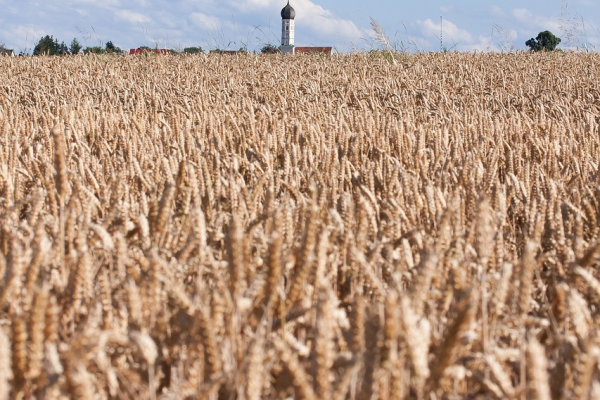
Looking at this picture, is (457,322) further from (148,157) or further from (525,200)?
(148,157)

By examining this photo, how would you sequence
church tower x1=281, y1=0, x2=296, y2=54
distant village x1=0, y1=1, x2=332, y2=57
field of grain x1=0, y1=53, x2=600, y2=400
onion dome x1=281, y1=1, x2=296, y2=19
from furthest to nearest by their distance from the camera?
onion dome x1=281, y1=1, x2=296, y2=19
church tower x1=281, y1=0, x2=296, y2=54
distant village x1=0, y1=1, x2=332, y2=57
field of grain x1=0, y1=53, x2=600, y2=400

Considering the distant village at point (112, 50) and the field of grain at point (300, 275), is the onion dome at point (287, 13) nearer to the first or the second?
the distant village at point (112, 50)

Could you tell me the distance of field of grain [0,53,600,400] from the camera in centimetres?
87

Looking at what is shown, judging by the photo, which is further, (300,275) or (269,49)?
(269,49)

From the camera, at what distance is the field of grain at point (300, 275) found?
0.87 metres

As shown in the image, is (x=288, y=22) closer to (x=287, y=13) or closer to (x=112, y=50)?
(x=287, y=13)

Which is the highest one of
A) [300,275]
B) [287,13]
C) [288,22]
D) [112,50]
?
[287,13]

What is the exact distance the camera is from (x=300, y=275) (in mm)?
1128

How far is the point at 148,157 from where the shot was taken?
2.78 metres

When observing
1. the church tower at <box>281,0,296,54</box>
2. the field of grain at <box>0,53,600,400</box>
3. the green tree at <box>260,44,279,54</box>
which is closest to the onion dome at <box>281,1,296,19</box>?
the church tower at <box>281,0,296,54</box>

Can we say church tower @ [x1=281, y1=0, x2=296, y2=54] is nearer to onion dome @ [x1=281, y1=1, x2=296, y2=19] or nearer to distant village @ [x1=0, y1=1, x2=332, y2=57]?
onion dome @ [x1=281, y1=1, x2=296, y2=19]

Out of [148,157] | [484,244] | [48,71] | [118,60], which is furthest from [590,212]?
[118,60]

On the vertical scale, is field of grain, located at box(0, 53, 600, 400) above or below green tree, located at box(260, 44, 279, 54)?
below

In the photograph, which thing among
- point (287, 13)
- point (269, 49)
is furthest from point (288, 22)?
Answer: point (269, 49)
